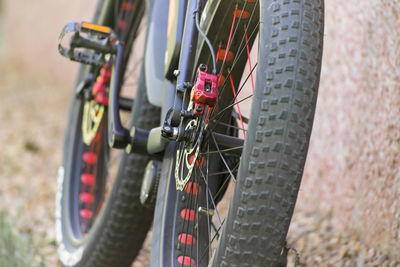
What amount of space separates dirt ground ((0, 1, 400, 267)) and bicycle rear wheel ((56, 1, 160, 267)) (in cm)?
31

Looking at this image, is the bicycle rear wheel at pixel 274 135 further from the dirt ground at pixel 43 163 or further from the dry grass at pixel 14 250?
the dry grass at pixel 14 250

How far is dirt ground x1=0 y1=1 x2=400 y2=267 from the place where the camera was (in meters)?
2.30

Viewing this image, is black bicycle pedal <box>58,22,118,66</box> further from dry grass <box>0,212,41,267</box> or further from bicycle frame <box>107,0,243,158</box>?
dry grass <box>0,212,41,267</box>

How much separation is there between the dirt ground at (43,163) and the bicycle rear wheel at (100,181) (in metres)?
0.31

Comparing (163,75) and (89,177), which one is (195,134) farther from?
(89,177)

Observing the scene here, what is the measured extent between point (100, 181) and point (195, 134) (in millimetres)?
1284

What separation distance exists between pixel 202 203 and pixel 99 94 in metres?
0.92

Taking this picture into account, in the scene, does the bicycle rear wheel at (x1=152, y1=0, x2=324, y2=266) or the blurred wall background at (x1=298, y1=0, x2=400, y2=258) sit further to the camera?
the blurred wall background at (x1=298, y1=0, x2=400, y2=258)

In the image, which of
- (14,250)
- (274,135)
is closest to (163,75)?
(274,135)

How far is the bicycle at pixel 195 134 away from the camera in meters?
1.13

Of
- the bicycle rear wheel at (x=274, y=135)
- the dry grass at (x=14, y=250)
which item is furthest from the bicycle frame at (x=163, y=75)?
the dry grass at (x=14, y=250)

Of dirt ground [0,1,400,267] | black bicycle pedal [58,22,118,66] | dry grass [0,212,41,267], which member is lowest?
dry grass [0,212,41,267]

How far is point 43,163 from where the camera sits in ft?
14.6

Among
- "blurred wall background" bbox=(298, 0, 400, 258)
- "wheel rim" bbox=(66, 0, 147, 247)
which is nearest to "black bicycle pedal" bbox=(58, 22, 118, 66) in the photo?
"wheel rim" bbox=(66, 0, 147, 247)
